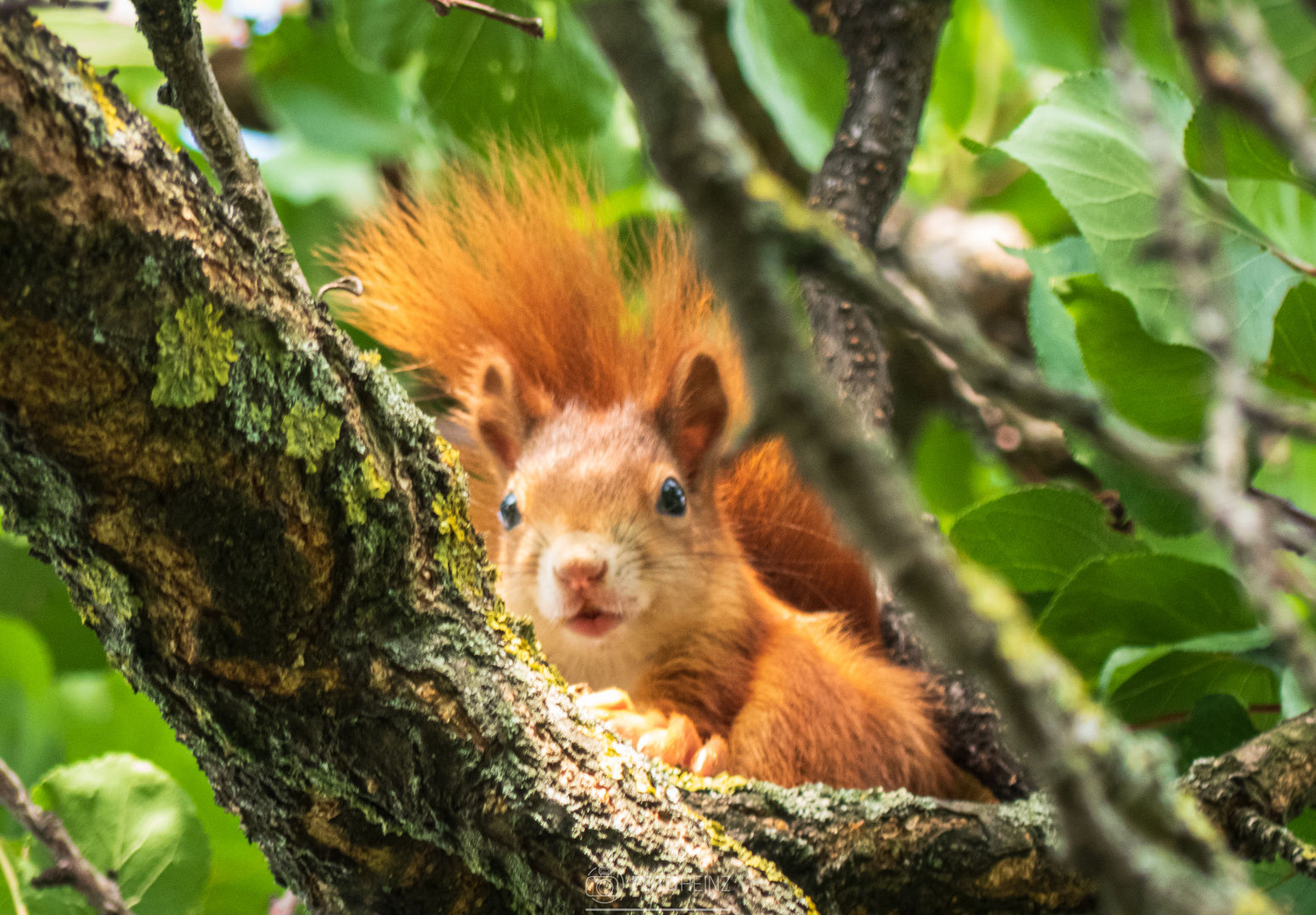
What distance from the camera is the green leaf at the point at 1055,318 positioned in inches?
49.3

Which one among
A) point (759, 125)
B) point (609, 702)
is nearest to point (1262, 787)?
point (609, 702)

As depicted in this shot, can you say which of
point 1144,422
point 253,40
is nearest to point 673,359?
point 1144,422

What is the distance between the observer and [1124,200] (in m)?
1.14

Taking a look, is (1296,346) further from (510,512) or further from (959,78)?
(959,78)

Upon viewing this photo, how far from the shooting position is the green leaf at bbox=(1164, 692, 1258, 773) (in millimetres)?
1128

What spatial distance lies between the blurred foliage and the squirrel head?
30 cm

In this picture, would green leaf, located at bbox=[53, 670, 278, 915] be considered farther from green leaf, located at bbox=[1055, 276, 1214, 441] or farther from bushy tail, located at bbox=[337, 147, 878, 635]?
green leaf, located at bbox=[1055, 276, 1214, 441]

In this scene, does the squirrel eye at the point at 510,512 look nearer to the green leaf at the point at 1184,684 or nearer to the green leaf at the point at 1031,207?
the green leaf at the point at 1184,684

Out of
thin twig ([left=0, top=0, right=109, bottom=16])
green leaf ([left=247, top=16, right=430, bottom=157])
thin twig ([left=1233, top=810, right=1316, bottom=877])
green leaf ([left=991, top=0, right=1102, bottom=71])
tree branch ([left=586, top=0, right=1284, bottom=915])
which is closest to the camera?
tree branch ([left=586, top=0, right=1284, bottom=915])

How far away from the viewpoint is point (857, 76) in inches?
60.2

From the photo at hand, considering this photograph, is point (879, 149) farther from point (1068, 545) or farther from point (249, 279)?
point (249, 279)

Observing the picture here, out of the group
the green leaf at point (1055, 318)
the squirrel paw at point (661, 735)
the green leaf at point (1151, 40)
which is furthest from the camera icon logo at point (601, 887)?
the green leaf at point (1151, 40)

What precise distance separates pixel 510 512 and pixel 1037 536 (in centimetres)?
64

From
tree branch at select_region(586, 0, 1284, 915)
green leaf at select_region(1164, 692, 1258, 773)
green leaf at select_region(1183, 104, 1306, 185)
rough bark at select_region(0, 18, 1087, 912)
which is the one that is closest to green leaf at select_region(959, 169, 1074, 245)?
green leaf at select_region(1183, 104, 1306, 185)
